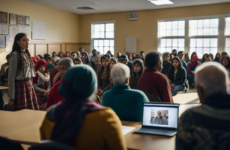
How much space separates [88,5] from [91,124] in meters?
10.2

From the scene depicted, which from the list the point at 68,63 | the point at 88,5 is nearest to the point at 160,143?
the point at 68,63

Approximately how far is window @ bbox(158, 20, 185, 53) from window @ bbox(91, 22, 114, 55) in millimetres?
2822

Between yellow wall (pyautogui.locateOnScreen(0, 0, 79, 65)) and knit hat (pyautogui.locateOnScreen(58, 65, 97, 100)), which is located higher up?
yellow wall (pyautogui.locateOnScreen(0, 0, 79, 65))

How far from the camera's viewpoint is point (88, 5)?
10.7 meters

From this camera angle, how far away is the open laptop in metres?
1.85

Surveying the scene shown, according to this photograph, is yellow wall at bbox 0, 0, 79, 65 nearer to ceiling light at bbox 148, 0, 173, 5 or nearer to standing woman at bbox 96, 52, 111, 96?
ceiling light at bbox 148, 0, 173, 5

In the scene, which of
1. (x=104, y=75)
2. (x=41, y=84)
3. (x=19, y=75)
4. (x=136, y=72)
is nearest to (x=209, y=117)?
(x=19, y=75)

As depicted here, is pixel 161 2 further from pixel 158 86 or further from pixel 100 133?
pixel 100 133

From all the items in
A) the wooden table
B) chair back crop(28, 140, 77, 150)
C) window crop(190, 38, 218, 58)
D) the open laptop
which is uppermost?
window crop(190, 38, 218, 58)

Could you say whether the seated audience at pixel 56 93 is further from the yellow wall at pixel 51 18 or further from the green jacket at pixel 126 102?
the yellow wall at pixel 51 18

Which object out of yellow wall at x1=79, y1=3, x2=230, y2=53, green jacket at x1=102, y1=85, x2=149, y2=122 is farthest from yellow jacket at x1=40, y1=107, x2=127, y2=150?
yellow wall at x1=79, y1=3, x2=230, y2=53

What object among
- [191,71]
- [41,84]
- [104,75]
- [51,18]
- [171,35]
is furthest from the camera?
[171,35]

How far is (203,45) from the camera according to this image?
36.2 ft

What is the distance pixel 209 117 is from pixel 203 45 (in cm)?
1076
